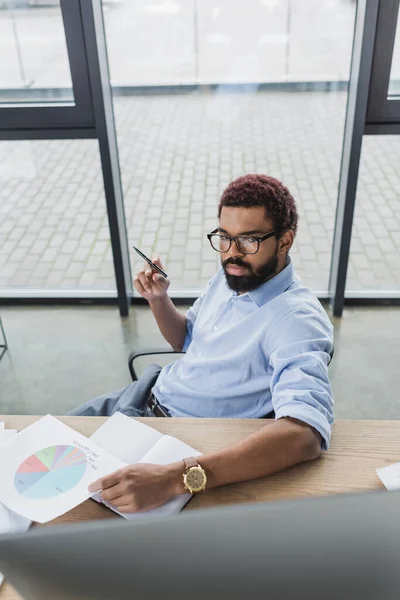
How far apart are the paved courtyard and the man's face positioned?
1.72m

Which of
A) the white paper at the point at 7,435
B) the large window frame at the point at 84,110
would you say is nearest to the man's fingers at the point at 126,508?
the white paper at the point at 7,435

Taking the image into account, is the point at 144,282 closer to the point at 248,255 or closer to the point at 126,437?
the point at 248,255

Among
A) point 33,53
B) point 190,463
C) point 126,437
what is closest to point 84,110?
point 33,53

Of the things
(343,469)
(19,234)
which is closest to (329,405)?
(343,469)

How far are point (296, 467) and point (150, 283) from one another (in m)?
0.74

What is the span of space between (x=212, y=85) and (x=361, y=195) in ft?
3.35

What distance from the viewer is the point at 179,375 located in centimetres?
166

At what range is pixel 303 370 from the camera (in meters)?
1.28

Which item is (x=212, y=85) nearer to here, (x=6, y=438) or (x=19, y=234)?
(x=19, y=234)

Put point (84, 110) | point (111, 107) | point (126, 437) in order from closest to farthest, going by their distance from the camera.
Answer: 1. point (126, 437)
2. point (84, 110)
3. point (111, 107)

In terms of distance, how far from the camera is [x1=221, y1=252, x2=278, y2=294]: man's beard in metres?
1.49

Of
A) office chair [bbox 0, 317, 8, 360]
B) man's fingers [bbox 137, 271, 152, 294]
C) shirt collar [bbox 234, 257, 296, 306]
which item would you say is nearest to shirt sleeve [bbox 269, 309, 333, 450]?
shirt collar [bbox 234, 257, 296, 306]

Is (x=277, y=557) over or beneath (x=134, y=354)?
over

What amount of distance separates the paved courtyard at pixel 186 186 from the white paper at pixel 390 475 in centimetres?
212
